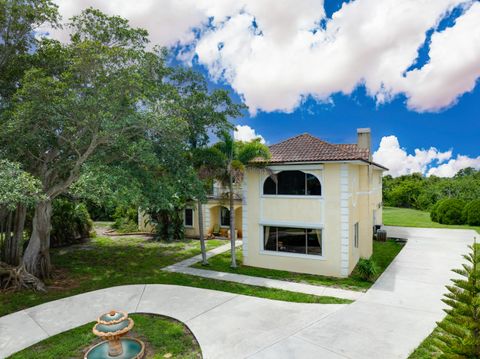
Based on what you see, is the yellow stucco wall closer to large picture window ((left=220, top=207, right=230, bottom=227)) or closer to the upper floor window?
the upper floor window

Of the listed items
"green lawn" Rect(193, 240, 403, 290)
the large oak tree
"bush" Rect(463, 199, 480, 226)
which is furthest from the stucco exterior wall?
"bush" Rect(463, 199, 480, 226)

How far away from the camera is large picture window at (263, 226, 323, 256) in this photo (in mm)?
14297

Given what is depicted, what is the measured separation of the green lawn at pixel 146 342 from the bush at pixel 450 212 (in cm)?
3164

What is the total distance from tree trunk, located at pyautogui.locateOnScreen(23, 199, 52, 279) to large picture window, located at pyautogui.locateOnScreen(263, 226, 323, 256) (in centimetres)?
1060

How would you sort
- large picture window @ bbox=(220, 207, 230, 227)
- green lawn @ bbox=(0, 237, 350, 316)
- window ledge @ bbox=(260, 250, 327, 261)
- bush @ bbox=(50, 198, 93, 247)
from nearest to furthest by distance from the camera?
green lawn @ bbox=(0, 237, 350, 316) < window ledge @ bbox=(260, 250, 327, 261) < bush @ bbox=(50, 198, 93, 247) < large picture window @ bbox=(220, 207, 230, 227)

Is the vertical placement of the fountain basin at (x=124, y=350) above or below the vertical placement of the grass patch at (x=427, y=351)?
below

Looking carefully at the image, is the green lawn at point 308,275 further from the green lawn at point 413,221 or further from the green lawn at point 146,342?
the green lawn at point 413,221

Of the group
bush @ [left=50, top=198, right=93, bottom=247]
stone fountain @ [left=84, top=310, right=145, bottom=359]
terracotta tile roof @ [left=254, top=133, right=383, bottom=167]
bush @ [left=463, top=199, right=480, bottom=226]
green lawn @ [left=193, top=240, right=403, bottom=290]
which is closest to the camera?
stone fountain @ [left=84, top=310, right=145, bottom=359]

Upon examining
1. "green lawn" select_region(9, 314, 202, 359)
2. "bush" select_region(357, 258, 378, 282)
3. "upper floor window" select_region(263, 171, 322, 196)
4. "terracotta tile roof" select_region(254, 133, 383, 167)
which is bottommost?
"green lawn" select_region(9, 314, 202, 359)

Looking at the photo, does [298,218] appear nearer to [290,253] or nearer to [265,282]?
[290,253]

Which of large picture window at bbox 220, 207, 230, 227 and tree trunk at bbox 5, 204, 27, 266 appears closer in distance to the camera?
tree trunk at bbox 5, 204, 27, 266

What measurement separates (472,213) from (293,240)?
24330 millimetres

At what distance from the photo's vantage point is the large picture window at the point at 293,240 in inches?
563

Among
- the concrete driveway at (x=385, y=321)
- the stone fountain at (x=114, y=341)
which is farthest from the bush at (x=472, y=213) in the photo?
the stone fountain at (x=114, y=341)
